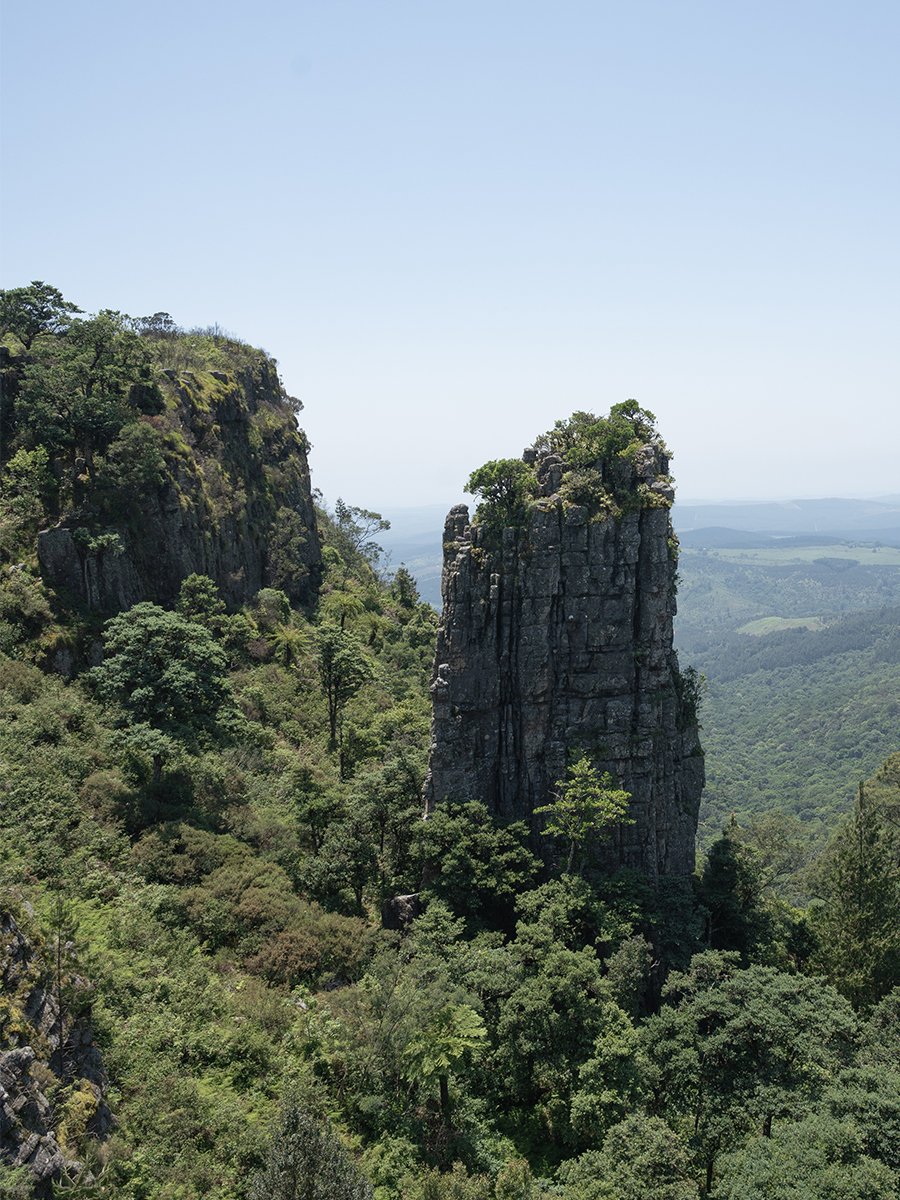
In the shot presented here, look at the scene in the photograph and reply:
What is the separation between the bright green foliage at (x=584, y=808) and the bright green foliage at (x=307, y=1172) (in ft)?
52.5

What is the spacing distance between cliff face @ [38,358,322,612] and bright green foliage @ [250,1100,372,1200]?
3127 centimetres

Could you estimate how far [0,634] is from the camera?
3494cm

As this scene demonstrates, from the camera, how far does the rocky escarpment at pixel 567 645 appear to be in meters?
33.8

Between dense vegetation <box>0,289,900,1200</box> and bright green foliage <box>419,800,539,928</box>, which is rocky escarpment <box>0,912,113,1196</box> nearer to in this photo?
dense vegetation <box>0,289,900,1200</box>

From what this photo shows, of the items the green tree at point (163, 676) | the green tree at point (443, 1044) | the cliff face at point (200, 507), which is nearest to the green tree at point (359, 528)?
the cliff face at point (200, 507)

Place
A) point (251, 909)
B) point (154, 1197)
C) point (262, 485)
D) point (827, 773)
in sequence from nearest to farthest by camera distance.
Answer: point (154, 1197), point (251, 909), point (262, 485), point (827, 773)

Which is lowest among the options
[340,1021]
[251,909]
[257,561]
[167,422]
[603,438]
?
[340,1021]

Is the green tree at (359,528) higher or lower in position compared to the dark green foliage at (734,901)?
higher

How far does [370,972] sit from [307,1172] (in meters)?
10.3

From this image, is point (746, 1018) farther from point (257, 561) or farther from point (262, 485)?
point (262, 485)

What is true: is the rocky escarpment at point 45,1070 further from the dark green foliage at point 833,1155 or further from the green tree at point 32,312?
the green tree at point 32,312

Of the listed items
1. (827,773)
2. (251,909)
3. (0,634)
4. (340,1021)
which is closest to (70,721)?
(0,634)

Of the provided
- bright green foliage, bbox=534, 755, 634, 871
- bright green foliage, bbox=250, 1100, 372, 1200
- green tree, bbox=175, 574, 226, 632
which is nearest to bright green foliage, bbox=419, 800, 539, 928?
bright green foliage, bbox=534, 755, 634, 871

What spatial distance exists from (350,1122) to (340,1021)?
2694mm
